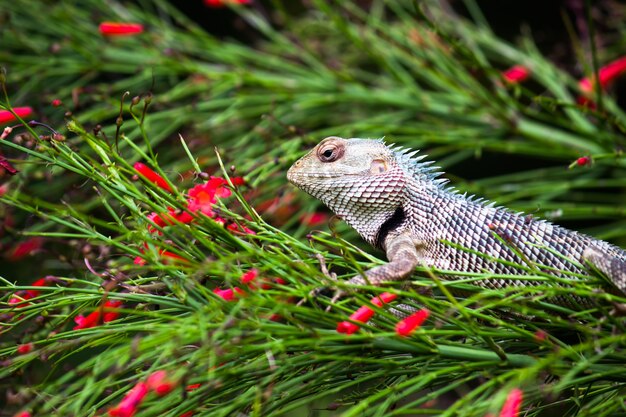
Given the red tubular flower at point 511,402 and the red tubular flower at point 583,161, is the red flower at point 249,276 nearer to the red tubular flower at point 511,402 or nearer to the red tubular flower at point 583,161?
the red tubular flower at point 511,402

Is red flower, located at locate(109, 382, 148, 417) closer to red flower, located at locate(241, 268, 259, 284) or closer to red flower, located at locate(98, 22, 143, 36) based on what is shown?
red flower, located at locate(241, 268, 259, 284)

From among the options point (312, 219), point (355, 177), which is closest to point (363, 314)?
point (355, 177)

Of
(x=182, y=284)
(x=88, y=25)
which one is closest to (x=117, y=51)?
(x=88, y=25)

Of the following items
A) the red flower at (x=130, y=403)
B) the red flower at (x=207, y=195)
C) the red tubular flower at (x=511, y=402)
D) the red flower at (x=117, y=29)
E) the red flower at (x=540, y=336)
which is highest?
the red flower at (x=117, y=29)

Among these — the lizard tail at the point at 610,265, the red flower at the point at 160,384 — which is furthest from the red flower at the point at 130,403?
the lizard tail at the point at 610,265

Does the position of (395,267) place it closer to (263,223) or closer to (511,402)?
(263,223)

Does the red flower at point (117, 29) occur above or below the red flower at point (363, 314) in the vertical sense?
above

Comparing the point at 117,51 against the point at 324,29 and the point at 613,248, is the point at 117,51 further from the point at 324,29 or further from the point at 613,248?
the point at 613,248
